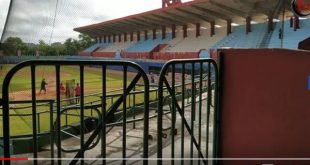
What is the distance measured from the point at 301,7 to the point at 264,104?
1766mm

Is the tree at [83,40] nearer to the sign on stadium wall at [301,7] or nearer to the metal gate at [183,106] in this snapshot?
the metal gate at [183,106]

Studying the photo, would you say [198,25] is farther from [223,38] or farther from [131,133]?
[131,133]

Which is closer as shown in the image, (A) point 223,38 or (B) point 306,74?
(B) point 306,74

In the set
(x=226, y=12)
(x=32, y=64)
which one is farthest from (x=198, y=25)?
(x=32, y=64)

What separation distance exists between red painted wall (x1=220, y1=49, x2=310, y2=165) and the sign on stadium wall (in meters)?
1.18

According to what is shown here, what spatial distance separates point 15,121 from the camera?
1003 centimetres

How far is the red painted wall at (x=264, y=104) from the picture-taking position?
3.32 meters

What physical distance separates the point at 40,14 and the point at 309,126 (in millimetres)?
3602

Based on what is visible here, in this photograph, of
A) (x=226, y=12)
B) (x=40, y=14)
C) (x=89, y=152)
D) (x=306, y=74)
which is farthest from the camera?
(x=226, y=12)

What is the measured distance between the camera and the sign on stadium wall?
13.9 feet

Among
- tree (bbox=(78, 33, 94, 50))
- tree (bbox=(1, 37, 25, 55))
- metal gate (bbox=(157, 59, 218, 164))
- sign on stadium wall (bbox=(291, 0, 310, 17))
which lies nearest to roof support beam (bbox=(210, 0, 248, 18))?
tree (bbox=(78, 33, 94, 50))

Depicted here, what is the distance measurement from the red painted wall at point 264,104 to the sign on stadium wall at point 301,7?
3.87ft

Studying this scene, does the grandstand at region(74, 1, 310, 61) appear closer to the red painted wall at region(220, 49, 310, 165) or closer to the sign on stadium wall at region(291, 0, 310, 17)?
the sign on stadium wall at region(291, 0, 310, 17)

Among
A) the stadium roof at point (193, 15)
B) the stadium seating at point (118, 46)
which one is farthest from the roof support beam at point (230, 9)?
the stadium seating at point (118, 46)
